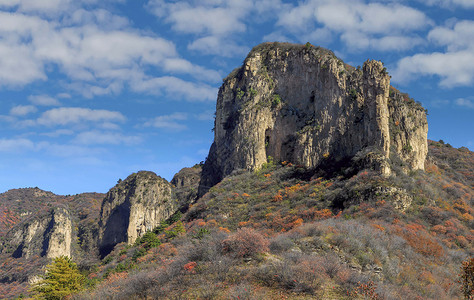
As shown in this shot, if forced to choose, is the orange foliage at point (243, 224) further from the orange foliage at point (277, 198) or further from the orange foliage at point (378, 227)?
the orange foliage at point (378, 227)

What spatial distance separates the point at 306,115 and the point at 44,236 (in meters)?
77.5

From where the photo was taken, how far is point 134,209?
281 ft

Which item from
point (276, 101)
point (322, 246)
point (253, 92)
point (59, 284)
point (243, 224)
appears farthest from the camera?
point (253, 92)

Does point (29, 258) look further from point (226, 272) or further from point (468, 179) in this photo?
point (468, 179)

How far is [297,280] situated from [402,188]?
28275mm

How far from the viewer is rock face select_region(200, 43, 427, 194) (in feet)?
156

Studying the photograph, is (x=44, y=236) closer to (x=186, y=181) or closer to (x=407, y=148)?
(x=186, y=181)

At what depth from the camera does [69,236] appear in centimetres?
9262

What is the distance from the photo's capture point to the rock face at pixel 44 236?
8781 cm

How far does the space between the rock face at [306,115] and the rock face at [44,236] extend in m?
42.7

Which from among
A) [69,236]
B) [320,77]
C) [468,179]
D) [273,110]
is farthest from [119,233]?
[468,179]

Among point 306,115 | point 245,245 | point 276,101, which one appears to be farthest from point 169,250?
point 276,101

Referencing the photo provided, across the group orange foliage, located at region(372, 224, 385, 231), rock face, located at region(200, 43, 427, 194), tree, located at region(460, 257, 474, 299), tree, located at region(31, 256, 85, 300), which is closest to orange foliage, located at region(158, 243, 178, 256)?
tree, located at region(31, 256, 85, 300)

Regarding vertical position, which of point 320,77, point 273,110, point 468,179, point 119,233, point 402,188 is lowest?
point 119,233
